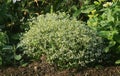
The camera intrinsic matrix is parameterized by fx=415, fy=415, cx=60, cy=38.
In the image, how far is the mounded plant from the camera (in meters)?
5.29

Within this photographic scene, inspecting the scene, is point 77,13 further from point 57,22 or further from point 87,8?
point 57,22

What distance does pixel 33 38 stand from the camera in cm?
555

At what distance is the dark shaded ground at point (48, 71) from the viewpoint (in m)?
5.21

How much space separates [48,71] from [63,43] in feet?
1.33

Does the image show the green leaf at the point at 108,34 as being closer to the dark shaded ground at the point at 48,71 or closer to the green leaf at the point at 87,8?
the dark shaded ground at the point at 48,71

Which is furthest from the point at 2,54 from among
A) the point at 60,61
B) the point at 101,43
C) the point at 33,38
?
the point at 101,43

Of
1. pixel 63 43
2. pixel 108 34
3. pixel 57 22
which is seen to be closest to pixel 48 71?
pixel 63 43

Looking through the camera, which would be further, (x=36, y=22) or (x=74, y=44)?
(x=36, y=22)

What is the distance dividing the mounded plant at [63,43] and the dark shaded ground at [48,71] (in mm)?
94

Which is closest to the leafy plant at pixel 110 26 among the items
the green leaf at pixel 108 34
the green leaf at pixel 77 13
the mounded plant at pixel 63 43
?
the green leaf at pixel 108 34

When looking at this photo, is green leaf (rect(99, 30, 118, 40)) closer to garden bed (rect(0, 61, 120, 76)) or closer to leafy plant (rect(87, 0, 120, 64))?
leafy plant (rect(87, 0, 120, 64))

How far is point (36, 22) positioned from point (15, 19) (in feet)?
2.33

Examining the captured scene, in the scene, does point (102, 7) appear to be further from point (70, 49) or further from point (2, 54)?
point (2, 54)

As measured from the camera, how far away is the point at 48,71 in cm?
531
